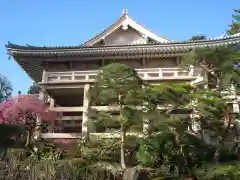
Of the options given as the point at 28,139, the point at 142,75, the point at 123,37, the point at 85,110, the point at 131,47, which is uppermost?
the point at 123,37

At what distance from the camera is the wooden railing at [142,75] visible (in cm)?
1773

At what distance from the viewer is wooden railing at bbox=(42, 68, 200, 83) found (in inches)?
698

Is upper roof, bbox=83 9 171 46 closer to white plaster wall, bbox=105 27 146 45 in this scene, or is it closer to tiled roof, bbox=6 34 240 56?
white plaster wall, bbox=105 27 146 45

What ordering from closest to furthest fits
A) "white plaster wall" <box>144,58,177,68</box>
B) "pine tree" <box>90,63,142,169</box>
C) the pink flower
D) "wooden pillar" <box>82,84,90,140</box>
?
1. "pine tree" <box>90,63,142,169</box>
2. the pink flower
3. "wooden pillar" <box>82,84,90,140</box>
4. "white plaster wall" <box>144,58,177,68</box>

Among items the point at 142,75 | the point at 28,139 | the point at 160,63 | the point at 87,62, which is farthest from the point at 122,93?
the point at 87,62

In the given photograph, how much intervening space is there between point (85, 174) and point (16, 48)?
9.76 m

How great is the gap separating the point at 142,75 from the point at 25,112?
6640 millimetres

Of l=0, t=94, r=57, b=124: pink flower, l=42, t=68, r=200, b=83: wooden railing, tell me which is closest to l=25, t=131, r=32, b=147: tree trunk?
l=0, t=94, r=57, b=124: pink flower

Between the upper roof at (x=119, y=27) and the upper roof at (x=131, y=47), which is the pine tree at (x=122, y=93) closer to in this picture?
the upper roof at (x=131, y=47)

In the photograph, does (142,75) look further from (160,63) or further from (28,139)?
(28,139)

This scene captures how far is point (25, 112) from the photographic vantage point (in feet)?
51.1

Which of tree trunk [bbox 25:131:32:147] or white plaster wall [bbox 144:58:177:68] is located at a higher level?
white plaster wall [bbox 144:58:177:68]

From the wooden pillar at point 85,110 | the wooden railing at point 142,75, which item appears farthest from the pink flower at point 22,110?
the wooden railing at point 142,75

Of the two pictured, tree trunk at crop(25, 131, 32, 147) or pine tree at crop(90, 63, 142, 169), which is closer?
pine tree at crop(90, 63, 142, 169)
